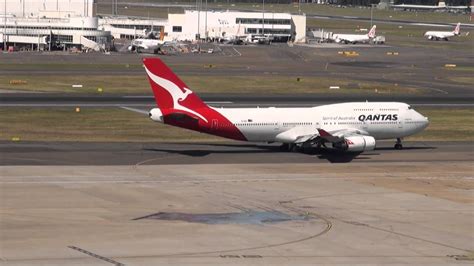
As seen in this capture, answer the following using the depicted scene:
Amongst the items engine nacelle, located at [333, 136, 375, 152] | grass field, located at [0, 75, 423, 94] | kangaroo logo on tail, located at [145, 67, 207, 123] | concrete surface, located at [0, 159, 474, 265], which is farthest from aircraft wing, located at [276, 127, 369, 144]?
grass field, located at [0, 75, 423, 94]

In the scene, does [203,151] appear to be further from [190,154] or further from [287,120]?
[287,120]

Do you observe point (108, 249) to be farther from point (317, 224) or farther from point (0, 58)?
point (0, 58)

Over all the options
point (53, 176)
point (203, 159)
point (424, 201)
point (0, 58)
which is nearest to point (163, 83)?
point (203, 159)

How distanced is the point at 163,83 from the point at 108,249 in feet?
114

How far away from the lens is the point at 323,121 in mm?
85188

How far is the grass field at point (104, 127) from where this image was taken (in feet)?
299

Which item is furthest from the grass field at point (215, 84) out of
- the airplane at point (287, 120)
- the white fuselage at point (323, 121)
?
the airplane at point (287, 120)

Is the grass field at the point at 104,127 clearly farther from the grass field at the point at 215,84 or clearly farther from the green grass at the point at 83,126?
the grass field at the point at 215,84

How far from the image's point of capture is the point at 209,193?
2549 inches

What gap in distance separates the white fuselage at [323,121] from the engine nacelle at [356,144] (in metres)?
2.78

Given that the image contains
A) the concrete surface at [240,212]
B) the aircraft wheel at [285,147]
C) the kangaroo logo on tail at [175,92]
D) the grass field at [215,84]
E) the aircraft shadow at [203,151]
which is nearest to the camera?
the concrete surface at [240,212]

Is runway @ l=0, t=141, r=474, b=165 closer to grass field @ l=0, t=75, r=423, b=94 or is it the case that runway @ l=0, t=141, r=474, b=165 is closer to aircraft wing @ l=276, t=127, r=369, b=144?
aircraft wing @ l=276, t=127, r=369, b=144

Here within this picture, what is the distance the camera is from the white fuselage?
8344 cm

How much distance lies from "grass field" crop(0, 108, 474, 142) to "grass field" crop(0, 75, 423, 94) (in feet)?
81.7
